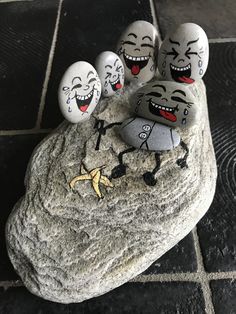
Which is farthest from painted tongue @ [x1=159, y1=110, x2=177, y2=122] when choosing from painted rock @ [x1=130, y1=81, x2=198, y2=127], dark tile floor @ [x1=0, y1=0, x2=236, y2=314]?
dark tile floor @ [x1=0, y1=0, x2=236, y2=314]

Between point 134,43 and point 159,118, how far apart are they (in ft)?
0.63

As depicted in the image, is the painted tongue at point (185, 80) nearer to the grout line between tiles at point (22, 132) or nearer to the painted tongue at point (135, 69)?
the painted tongue at point (135, 69)

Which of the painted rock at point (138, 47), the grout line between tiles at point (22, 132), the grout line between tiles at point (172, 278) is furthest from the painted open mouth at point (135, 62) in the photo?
the grout line between tiles at point (172, 278)

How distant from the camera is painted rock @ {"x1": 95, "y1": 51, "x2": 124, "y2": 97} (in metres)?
0.88

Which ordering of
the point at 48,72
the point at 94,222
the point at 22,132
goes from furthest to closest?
the point at 48,72 → the point at 22,132 → the point at 94,222

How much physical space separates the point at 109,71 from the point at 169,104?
14 centimetres

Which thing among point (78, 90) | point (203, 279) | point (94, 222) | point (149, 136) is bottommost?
point (203, 279)

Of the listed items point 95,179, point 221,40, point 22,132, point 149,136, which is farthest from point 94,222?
point 221,40

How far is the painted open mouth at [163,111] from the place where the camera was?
0.84 meters

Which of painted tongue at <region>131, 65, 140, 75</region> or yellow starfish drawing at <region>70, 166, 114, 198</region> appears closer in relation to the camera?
yellow starfish drawing at <region>70, 166, 114, 198</region>

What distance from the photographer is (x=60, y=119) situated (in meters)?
1.21

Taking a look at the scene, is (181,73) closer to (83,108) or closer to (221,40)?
(83,108)

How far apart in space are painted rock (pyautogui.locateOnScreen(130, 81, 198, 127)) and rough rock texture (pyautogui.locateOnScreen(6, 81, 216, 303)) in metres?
0.06

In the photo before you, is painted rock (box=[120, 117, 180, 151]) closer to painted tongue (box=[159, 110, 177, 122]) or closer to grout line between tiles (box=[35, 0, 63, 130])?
painted tongue (box=[159, 110, 177, 122])
